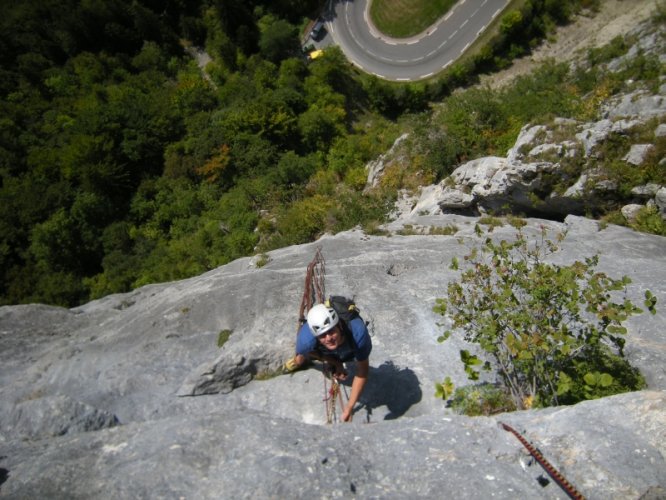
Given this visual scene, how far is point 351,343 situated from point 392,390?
1.71 metres

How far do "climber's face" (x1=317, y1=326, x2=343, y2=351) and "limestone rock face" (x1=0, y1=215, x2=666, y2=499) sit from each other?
4.21ft

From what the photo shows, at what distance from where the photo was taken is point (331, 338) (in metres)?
7.13

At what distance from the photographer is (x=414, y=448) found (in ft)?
19.5

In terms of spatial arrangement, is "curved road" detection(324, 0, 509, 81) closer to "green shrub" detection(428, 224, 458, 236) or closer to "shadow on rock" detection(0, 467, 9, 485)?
"green shrub" detection(428, 224, 458, 236)

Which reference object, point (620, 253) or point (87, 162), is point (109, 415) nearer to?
point (620, 253)

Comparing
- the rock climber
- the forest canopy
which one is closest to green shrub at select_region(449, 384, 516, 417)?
the rock climber

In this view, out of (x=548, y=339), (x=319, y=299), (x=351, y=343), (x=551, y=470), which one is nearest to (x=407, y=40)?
(x=319, y=299)

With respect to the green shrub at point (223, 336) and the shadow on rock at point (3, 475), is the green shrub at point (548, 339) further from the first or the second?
the shadow on rock at point (3, 475)

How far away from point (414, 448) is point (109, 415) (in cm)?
620

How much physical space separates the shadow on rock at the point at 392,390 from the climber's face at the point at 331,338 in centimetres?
197

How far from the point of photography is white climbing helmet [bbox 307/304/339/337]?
7.03 metres

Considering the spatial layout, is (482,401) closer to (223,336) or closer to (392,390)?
(392,390)

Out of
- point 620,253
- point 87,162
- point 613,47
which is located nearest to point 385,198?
point 620,253

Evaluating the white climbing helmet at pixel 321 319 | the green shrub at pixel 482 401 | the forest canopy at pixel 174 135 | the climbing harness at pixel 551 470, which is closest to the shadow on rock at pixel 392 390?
the green shrub at pixel 482 401
